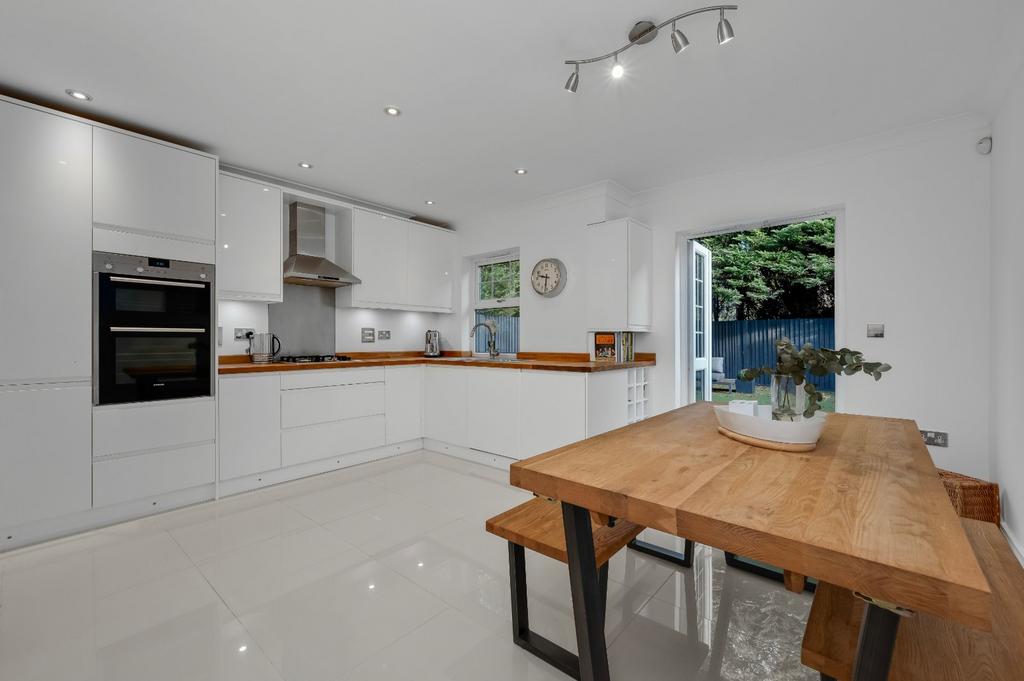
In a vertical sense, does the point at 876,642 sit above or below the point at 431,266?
below

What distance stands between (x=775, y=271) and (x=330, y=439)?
3982mm

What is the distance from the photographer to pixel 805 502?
2.98 feet

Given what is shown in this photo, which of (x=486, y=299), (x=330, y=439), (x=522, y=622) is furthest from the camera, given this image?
(x=486, y=299)

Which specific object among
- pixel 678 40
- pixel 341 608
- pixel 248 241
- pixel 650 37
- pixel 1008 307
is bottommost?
pixel 341 608

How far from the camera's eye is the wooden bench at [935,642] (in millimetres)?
892

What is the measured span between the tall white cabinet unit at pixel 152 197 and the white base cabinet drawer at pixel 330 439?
1.44 m

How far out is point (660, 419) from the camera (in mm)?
1761

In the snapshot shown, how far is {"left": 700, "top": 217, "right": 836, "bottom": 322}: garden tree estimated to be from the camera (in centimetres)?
343

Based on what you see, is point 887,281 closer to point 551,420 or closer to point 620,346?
point 620,346

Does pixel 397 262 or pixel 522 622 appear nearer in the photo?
pixel 522 622

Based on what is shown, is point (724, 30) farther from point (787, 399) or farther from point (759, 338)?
point (759, 338)

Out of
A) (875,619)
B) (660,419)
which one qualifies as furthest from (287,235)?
(875,619)

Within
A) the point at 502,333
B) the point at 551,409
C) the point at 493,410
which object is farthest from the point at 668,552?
the point at 502,333

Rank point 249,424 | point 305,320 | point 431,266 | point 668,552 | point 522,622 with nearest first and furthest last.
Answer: point 522,622 → point 668,552 → point 249,424 → point 305,320 → point 431,266
